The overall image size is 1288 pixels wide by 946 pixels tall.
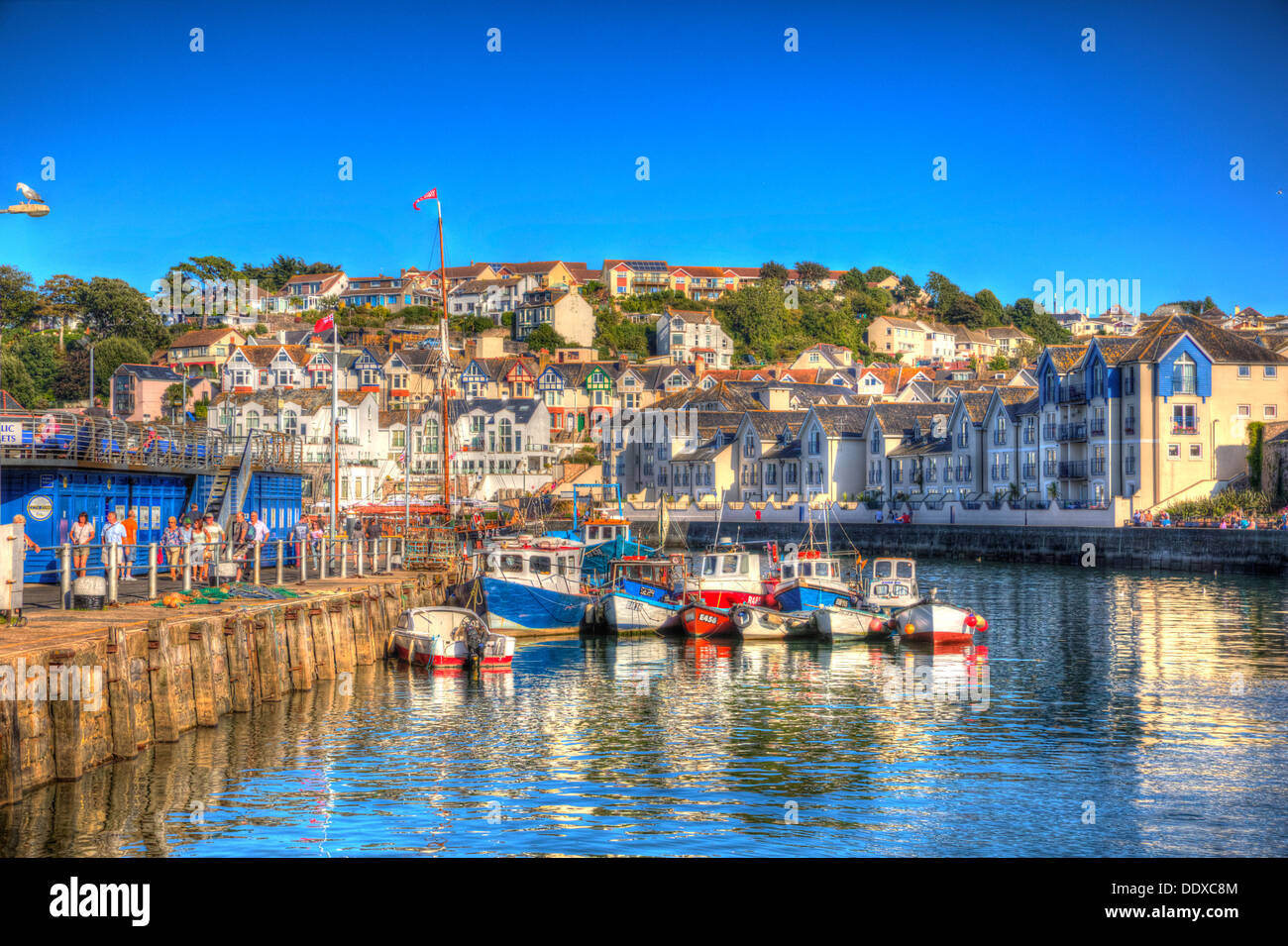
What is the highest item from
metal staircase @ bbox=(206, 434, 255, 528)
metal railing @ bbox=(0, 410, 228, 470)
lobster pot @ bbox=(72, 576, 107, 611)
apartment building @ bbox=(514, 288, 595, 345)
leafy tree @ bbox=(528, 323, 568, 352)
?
apartment building @ bbox=(514, 288, 595, 345)

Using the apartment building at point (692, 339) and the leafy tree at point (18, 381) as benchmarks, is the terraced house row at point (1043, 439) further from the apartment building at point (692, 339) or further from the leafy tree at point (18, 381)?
the leafy tree at point (18, 381)

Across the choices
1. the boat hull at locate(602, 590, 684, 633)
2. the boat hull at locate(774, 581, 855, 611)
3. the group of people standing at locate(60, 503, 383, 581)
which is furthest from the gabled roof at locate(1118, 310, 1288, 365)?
the group of people standing at locate(60, 503, 383, 581)

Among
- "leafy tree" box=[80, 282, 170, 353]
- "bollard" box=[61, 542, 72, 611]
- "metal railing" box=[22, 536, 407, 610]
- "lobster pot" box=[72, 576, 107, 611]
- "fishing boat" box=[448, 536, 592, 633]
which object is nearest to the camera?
"lobster pot" box=[72, 576, 107, 611]

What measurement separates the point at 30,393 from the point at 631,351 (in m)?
84.8

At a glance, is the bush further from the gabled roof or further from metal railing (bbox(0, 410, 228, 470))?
metal railing (bbox(0, 410, 228, 470))

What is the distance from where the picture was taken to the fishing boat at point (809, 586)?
133 feet

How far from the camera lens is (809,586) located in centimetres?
4081

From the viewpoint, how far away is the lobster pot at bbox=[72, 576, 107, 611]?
23922 millimetres

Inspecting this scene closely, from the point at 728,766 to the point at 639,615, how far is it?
763 inches

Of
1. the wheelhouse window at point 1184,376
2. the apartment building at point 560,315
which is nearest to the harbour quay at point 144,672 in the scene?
the wheelhouse window at point 1184,376

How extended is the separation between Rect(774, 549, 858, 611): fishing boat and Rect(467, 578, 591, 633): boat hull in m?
6.67
